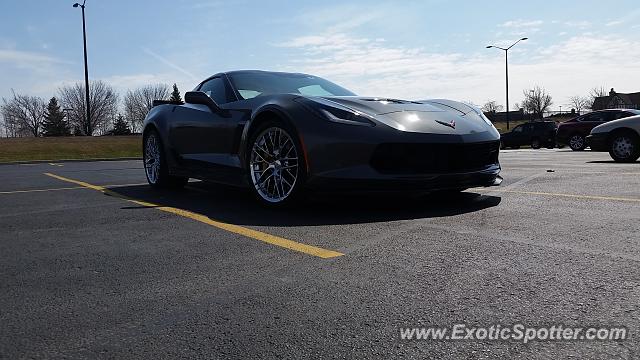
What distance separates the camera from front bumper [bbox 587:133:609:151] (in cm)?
1082

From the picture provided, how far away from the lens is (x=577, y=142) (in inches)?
814

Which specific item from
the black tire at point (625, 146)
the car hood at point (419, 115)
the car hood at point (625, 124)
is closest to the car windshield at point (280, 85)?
the car hood at point (419, 115)

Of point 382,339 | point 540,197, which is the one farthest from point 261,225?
point 540,197

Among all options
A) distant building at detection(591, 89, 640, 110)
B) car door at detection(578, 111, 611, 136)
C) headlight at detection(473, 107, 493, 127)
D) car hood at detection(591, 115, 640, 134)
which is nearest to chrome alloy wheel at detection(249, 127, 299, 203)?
headlight at detection(473, 107, 493, 127)

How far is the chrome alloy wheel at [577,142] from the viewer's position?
2056 centimetres

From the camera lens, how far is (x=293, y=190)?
14.7ft

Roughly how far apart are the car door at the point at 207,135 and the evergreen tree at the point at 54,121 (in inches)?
3182

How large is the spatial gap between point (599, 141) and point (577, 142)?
417 inches

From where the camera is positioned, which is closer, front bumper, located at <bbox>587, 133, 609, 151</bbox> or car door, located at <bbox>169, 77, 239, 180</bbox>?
car door, located at <bbox>169, 77, 239, 180</bbox>

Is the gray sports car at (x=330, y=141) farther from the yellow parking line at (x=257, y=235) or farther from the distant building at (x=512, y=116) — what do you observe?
the distant building at (x=512, y=116)

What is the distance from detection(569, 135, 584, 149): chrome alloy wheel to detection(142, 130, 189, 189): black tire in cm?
1780

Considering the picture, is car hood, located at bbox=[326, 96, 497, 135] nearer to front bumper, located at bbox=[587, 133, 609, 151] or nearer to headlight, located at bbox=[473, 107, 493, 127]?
headlight, located at bbox=[473, 107, 493, 127]

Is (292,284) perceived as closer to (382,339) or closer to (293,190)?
(382,339)

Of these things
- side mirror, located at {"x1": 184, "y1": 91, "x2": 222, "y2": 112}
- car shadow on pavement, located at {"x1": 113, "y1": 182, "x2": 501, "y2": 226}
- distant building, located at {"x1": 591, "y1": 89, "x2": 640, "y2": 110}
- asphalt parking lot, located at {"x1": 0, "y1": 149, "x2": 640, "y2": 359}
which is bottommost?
asphalt parking lot, located at {"x1": 0, "y1": 149, "x2": 640, "y2": 359}
